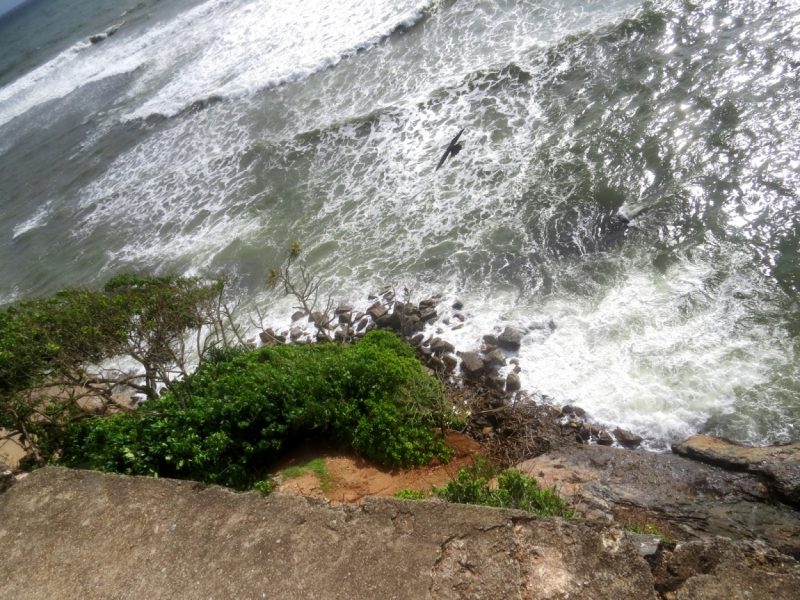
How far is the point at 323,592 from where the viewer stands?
160 inches

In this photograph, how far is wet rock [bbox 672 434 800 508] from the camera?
6.23 meters

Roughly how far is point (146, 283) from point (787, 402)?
36.2 ft

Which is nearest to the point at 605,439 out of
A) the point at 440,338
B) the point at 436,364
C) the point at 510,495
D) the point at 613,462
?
the point at 613,462

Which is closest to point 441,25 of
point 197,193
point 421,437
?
point 197,193

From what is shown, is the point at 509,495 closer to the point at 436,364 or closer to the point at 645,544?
the point at 645,544

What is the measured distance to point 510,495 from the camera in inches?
228

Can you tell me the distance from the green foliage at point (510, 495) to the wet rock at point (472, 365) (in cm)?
317

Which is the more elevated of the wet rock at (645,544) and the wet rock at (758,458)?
the wet rock at (645,544)

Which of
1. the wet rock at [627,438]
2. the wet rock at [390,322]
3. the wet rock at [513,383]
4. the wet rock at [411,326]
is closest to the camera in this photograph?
the wet rock at [627,438]

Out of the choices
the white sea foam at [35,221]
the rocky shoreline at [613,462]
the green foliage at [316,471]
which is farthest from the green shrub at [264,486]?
the white sea foam at [35,221]

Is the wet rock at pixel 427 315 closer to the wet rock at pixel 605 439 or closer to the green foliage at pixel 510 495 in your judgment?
the wet rock at pixel 605 439

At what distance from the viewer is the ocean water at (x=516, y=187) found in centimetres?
877

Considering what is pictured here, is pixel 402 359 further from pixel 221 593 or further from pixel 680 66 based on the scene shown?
pixel 680 66

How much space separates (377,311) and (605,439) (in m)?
5.01
